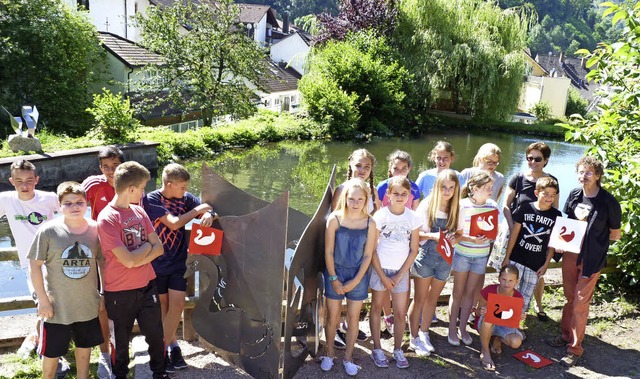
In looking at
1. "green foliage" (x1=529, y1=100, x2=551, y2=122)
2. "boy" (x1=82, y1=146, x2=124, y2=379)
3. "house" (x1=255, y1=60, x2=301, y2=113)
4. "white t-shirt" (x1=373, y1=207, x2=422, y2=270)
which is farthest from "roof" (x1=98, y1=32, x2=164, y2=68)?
"green foliage" (x1=529, y1=100, x2=551, y2=122)

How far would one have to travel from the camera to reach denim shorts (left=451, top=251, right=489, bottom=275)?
4.65 metres

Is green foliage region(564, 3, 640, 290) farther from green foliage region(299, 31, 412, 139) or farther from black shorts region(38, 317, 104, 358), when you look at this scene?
green foliage region(299, 31, 412, 139)

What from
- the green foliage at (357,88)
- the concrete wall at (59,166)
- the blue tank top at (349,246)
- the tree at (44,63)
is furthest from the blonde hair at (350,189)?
the green foliage at (357,88)

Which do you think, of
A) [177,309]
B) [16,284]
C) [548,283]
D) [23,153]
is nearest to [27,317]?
[177,309]

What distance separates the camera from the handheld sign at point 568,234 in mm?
4461

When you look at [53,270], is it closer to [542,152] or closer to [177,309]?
[177,309]

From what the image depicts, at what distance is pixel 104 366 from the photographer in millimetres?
3963

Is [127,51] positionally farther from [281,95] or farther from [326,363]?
[326,363]

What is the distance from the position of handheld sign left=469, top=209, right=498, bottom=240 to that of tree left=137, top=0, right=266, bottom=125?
17.1 m

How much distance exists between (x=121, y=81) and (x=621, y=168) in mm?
19897

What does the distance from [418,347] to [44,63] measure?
1589 centimetres

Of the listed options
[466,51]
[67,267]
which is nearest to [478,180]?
[67,267]

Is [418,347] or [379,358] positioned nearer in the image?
[379,358]

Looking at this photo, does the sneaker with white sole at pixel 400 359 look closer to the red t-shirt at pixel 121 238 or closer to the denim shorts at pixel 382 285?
the denim shorts at pixel 382 285
